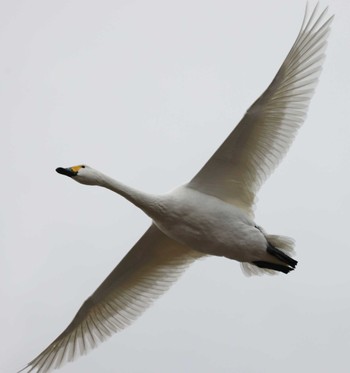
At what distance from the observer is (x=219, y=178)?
1694 cm

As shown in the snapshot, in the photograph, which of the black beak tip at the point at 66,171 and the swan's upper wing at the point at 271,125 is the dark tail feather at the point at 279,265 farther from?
the black beak tip at the point at 66,171

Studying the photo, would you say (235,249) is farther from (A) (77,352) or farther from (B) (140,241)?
(A) (77,352)

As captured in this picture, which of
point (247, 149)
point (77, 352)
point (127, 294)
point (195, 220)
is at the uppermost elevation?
point (247, 149)

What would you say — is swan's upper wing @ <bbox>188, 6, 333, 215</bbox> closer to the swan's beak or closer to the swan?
the swan

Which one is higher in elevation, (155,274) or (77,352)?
(155,274)

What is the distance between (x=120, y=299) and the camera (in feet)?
60.5

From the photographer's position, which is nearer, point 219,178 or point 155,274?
point 219,178

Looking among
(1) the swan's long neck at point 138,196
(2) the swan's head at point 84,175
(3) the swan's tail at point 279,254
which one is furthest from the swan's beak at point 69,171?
(3) the swan's tail at point 279,254

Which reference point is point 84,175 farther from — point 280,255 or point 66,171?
point 280,255

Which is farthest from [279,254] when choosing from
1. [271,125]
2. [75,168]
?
[75,168]

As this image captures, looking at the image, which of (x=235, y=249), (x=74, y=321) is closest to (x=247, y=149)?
(x=235, y=249)

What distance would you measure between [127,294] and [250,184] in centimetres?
301

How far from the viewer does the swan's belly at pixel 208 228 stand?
16391mm

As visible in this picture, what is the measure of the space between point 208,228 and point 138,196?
1171mm
